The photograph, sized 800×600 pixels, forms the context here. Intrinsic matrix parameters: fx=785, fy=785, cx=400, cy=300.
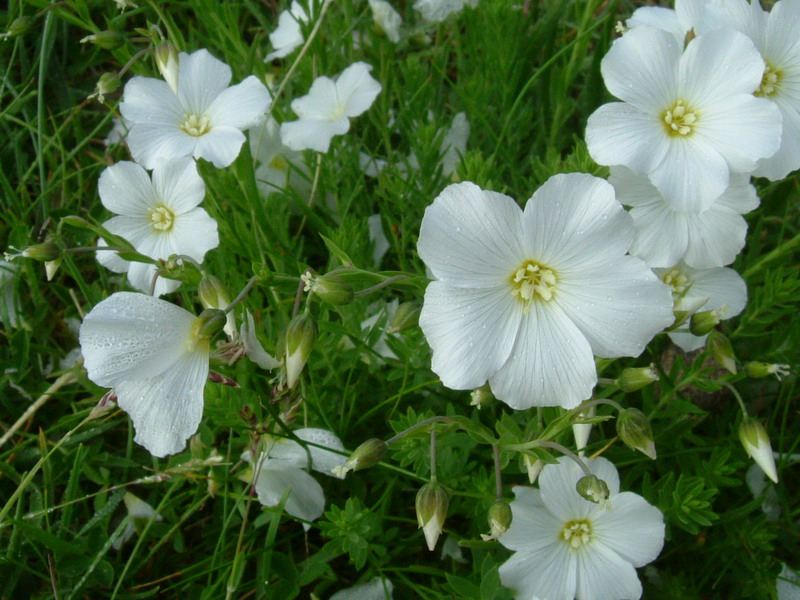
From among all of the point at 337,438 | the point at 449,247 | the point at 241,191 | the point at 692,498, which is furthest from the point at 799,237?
the point at 241,191

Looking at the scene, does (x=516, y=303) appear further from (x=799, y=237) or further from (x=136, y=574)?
(x=136, y=574)

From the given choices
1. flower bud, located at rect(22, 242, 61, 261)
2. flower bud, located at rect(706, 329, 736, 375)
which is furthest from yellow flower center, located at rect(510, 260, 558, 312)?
flower bud, located at rect(22, 242, 61, 261)

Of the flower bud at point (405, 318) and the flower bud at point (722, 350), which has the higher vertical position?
the flower bud at point (722, 350)

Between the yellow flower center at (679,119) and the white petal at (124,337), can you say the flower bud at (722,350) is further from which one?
the white petal at (124,337)

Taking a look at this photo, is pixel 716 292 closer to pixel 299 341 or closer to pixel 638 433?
pixel 638 433

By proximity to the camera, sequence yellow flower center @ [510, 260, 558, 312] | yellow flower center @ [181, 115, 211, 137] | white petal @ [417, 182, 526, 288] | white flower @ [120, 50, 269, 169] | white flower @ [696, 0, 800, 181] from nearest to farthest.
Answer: white petal @ [417, 182, 526, 288] < yellow flower center @ [510, 260, 558, 312] < white flower @ [696, 0, 800, 181] < white flower @ [120, 50, 269, 169] < yellow flower center @ [181, 115, 211, 137]

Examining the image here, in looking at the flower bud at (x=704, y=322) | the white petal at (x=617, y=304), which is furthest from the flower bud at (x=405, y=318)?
the flower bud at (x=704, y=322)

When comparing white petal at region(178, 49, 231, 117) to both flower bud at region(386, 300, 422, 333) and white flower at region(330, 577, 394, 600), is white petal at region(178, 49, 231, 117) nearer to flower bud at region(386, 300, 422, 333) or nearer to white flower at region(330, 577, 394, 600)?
flower bud at region(386, 300, 422, 333)
